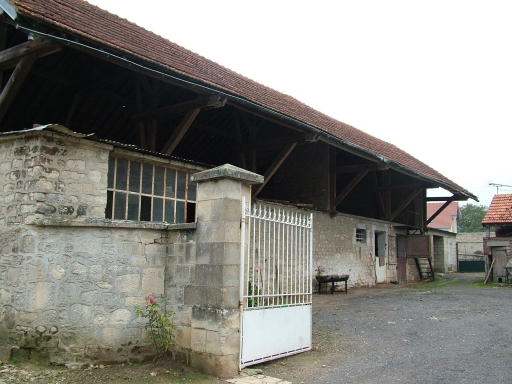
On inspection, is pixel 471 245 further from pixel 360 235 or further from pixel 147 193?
pixel 147 193

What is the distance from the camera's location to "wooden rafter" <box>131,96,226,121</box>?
7.63 m

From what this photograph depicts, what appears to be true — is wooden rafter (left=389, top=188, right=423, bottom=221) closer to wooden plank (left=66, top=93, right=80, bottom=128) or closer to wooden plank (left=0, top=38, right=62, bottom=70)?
wooden plank (left=66, top=93, right=80, bottom=128)

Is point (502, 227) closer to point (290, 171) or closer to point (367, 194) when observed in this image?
point (367, 194)

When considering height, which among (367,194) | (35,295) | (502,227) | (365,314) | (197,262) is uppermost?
(367,194)

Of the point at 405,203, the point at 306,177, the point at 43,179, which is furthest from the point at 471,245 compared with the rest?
the point at 43,179

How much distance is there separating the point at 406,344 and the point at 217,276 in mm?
3126

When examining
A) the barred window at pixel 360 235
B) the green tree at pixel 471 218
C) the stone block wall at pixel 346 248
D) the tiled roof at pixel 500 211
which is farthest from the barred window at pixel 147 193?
the green tree at pixel 471 218

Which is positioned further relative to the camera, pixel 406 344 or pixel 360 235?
pixel 360 235

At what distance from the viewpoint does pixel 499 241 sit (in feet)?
52.4

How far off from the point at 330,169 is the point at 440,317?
5.77m

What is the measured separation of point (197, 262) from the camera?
16.8 feet

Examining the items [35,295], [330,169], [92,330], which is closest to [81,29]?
[35,295]

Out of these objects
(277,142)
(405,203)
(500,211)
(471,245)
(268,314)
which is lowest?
(268,314)

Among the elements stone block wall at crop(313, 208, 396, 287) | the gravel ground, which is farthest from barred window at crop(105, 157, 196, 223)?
stone block wall at crop(313, 208, 396, 287)
